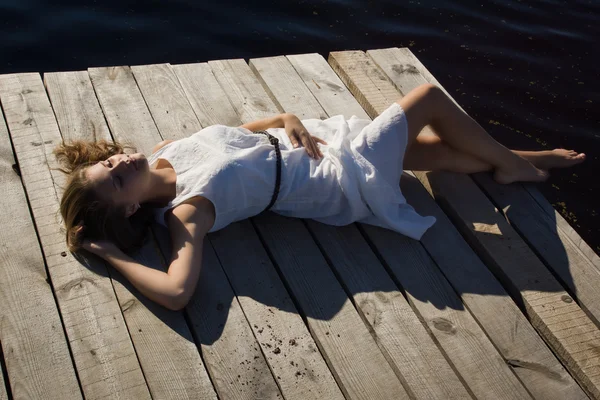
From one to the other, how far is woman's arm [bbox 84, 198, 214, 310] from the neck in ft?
0.39

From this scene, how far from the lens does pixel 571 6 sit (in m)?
6.88

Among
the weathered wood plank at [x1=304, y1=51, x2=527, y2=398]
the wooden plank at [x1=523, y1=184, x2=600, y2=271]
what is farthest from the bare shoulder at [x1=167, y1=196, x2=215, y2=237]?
the wooden plank at [x1=523, y1=184, x2=600, y2=271]

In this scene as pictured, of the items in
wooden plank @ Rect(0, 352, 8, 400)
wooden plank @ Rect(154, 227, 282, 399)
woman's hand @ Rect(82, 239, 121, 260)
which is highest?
wooden plank @ Rect(154, 227, 282, 399)

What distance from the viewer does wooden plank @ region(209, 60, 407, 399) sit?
108 inches

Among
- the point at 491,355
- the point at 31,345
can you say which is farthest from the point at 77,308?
the point at 491,355

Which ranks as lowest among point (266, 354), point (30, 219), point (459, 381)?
point (30, 219)

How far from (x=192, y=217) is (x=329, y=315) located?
29.1 inches

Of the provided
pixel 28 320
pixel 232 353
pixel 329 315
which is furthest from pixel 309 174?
pixel 28 320

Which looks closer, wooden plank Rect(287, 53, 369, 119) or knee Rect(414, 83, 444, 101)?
knee Rect(414, 83, 444, 101)

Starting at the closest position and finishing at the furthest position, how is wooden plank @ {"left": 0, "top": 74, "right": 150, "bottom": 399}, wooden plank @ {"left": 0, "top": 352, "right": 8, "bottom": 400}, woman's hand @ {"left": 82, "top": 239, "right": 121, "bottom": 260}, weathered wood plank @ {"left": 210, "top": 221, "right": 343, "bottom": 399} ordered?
wooden plank @ {"left": 0, "top": 352, "right": 8, "bottom": 400} < wooden plank @ {"left": 0, "top": 74, "right": 150, "bottom": 399} < weathered wood plank @ {"left": 210, "top": 221, "right": 343, "bottom": 399} < woman's hand @ {"left": 82, "top": 239, "right": 121, "bottom": 260}

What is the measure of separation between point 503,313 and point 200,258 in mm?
1383

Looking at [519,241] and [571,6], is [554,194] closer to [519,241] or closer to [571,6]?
[519,241]

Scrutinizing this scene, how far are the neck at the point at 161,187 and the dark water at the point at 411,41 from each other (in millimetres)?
2650

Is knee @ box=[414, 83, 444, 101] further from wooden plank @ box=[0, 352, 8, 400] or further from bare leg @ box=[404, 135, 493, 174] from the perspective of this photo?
wooden plank @ box=[0, 352, 8, 400]
